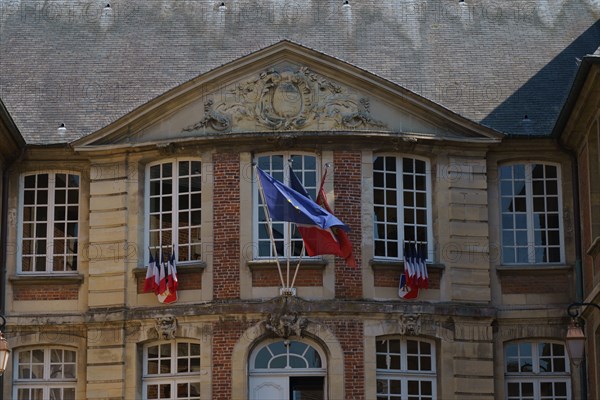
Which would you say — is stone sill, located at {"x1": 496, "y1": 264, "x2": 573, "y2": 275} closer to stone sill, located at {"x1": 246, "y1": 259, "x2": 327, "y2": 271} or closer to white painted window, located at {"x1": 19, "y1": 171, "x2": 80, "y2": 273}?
stone sill, located at {"x1": 246, "y1": 259, "x2": 327, "y2": 271}

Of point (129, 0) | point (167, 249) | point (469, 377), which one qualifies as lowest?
point (469, 377)

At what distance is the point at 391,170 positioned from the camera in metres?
28.1

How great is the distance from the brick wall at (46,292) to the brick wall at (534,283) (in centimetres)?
728

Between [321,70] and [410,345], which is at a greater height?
[321,70]

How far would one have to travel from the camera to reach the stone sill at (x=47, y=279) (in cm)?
2834

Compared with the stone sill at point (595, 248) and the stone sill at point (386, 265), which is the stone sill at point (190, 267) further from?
the stone sill at point (595, 248)

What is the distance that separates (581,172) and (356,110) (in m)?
3.92

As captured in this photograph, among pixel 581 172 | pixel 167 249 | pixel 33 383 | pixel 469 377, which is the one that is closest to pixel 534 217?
pixel 581 172

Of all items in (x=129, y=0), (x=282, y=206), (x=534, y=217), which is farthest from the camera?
(x=129, y=0)

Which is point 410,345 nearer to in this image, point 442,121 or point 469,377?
point 469,377

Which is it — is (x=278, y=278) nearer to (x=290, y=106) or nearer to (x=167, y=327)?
(x=167, y=327)

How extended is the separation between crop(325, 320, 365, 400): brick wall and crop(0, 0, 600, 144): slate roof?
4537 mm

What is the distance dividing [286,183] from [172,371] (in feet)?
11.9

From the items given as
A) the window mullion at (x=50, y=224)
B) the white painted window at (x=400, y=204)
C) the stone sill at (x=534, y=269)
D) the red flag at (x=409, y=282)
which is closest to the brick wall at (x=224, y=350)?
the red flag at (x=409, y=282)
